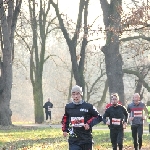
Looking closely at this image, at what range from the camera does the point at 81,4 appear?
3825cm

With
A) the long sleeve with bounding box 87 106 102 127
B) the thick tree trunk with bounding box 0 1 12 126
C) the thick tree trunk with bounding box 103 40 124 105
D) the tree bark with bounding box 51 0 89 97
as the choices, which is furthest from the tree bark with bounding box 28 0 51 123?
the long sleeve with bounding box 87 106 102 127

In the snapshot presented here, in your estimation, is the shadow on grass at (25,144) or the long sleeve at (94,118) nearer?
the long sleeve at (94,118)

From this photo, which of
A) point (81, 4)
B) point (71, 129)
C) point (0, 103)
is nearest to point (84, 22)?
point (81, 4)

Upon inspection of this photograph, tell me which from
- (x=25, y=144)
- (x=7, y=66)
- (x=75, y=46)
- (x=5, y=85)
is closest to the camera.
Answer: (x=25, y=144)

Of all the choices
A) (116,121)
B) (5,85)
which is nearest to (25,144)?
(116,121)

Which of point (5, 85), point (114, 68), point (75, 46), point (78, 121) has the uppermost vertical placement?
point (75, 46)

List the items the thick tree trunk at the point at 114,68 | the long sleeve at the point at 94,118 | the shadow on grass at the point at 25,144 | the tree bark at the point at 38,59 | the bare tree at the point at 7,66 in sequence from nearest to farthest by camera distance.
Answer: the long sleeve at the point at 94,118 < the shadow on grass at the point at 25,144 < the bare tree at the point at 7,66 < the thick tree trunk at the point at 114,68 < the tree bark at the point at 38,59

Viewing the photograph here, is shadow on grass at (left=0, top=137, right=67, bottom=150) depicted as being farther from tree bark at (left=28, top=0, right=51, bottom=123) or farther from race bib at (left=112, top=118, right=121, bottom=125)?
tree bark at (left=28, top=0, right=51, bottom=123)

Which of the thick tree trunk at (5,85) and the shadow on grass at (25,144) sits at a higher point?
the thick tree trunk at (5,85)

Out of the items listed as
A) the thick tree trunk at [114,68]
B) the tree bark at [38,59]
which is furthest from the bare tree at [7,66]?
the tree bark at [38,59]

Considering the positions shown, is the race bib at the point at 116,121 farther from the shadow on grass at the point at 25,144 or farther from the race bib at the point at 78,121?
the race bib at the point at 78,121

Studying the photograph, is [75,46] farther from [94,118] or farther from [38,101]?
[94,118]

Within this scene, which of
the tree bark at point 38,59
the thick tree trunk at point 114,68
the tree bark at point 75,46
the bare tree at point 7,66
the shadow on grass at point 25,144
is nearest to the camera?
the shadow on grass at point 25,144

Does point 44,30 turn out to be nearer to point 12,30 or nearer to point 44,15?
point 44,15
